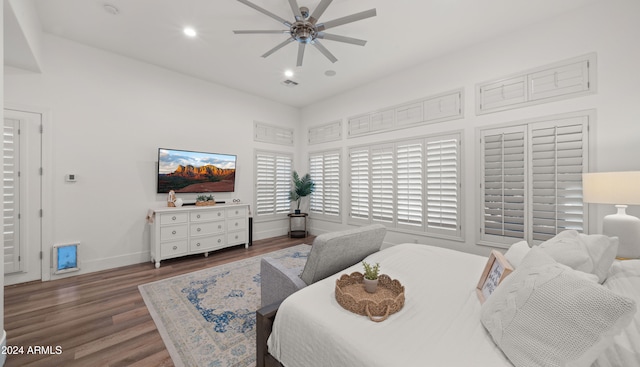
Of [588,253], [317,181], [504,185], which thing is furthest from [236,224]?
[588,253]

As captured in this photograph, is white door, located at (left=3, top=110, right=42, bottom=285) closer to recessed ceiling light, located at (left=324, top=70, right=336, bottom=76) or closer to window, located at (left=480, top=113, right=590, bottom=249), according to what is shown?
recessed ceiling light, located at (left=324, top=70, right=336, bottom=76)

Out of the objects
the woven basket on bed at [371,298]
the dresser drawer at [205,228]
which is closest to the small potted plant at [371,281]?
the woven basket on bed at [371,298]

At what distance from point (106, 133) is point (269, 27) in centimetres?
294

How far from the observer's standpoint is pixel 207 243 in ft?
13.6

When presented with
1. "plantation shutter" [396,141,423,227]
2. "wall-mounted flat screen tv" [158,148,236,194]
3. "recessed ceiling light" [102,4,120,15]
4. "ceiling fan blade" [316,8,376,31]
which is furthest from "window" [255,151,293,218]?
"ceiling fan blade" [316,8,376,31]

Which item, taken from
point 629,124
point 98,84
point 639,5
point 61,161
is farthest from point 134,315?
point 639,5

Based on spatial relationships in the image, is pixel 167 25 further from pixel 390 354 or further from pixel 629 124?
pixel 629 124

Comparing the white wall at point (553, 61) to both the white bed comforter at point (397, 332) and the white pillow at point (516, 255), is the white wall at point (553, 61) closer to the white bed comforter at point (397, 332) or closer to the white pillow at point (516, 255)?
Answer: the white pillow at point (516, 255)

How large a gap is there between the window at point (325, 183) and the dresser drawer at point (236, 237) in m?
1.82

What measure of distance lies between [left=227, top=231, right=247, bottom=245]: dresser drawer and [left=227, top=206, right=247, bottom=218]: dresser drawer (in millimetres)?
332

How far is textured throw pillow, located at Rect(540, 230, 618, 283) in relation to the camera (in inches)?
51.1

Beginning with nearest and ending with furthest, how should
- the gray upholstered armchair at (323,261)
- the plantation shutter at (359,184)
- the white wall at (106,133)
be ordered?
the gray upholstered armchair at (323,261), the white wall at (106,133), the plantation shutter at (359,184)

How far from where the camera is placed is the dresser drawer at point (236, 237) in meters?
4.45

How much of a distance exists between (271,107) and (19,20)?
3.81m
